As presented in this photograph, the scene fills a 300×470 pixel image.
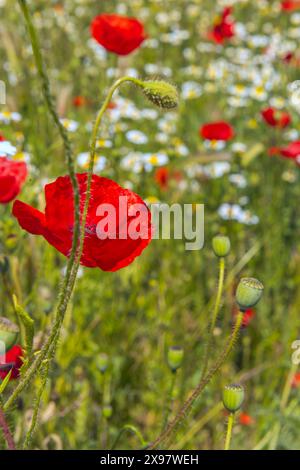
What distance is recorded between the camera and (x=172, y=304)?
68.6 inches

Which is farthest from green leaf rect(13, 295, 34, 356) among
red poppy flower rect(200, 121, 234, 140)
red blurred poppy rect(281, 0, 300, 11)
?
red blurred poppy rect(281, 0, 300, 11)

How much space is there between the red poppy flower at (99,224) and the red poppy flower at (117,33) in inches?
26.3

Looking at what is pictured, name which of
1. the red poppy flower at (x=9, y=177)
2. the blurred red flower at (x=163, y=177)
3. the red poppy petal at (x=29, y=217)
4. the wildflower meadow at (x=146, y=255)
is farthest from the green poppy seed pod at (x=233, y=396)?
the blurred red flower at (x=163, y=177)

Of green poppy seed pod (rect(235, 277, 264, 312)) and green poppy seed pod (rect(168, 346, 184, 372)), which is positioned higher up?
green poppy seed pod (rect(235, 277, 264, 312))

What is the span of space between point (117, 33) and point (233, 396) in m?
0.91

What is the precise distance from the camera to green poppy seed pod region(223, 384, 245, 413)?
73 cm

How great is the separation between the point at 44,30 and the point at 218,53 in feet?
2.98

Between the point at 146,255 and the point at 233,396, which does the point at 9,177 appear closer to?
the point at 233,396

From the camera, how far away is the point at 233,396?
0.73 m

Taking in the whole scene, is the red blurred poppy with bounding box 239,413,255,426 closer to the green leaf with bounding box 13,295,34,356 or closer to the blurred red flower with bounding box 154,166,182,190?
the blurred red flower with bounding box 154,166,182,190

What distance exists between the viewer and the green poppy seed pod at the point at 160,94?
0.64m

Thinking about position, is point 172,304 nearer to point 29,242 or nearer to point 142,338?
point 142,338

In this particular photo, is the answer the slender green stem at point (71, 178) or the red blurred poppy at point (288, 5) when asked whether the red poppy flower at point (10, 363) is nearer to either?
the slender green stem at point (71, 178)

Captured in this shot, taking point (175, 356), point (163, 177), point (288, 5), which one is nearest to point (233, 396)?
point (175, 356)
